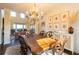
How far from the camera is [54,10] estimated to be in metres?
2.00

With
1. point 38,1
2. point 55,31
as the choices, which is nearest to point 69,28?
point 55,31

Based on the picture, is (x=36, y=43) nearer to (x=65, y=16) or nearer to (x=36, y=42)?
(x=36, y=42)

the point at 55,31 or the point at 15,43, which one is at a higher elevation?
the point at 55,31

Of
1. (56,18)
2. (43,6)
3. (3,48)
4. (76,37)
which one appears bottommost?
(3,48)

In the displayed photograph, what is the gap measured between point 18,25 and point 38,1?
1.73 feet

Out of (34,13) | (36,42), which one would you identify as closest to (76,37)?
(36,42)

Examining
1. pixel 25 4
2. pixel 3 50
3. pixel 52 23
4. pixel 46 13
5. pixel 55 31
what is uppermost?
pixel 25 4

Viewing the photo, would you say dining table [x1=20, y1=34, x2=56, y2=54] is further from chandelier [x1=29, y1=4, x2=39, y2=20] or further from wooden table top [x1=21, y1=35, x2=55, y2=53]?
chandelier [x1=29, y1=4, x2=39, y2=20]

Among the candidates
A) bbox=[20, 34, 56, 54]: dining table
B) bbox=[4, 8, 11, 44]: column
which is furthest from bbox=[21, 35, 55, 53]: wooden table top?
bbox=[4, 8, 11, 44]: column

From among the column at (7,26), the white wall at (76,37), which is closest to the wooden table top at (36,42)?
the column at (7,26)

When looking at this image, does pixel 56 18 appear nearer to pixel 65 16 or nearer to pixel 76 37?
pixel 65 16

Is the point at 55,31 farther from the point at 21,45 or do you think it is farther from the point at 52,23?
the point at 21,45

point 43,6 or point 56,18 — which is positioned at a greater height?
point 43,6

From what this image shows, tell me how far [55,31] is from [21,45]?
621 millimetres
